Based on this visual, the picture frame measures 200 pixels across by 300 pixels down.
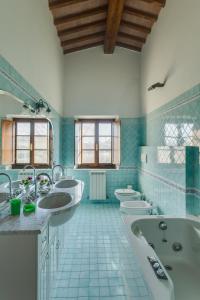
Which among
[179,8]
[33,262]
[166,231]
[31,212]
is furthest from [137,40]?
[33,262]

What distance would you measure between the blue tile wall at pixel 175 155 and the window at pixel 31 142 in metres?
1.72

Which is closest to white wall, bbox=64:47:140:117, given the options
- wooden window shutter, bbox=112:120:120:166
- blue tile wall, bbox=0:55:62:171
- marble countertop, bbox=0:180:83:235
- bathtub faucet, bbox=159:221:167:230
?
wooden window shutter, bbox=112:120:120:166

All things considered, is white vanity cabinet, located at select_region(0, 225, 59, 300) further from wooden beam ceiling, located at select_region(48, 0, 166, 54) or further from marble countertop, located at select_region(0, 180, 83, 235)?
wooden beam ceiling, located at select_region(48, 0, 166, 54)

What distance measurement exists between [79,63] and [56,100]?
128 cm

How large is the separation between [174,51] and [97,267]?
285cm

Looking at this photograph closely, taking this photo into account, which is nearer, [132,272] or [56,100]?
[132,272]

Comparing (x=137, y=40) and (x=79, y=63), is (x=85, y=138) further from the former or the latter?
(x=137, y=40)

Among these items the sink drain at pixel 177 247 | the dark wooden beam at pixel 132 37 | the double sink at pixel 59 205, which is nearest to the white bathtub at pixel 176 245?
the sink drain at pixel 177 247

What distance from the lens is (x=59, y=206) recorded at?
85.3 inches

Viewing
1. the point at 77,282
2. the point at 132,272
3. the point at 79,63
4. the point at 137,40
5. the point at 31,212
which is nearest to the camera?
the point at 31,212

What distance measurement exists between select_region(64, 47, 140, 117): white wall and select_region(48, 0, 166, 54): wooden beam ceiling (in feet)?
0.67

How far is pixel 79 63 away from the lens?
4883 mm

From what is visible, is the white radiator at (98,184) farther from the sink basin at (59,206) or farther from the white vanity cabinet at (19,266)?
the white vanity cabinet at (19,266)

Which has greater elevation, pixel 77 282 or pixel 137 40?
pixel 137 40
